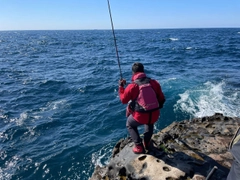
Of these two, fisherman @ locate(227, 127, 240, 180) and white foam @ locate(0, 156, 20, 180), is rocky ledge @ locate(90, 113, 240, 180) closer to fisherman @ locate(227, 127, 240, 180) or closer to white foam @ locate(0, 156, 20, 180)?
fisherman @ locate(227, 127, 240, 180)

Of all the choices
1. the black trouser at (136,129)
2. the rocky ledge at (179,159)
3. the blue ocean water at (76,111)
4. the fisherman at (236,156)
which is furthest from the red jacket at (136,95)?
the blue ocean water at (76,111)

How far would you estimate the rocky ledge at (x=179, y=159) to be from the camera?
4.91 m

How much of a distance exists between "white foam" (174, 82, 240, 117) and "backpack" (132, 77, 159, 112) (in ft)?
28.2

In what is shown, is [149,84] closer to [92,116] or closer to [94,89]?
[92,116]

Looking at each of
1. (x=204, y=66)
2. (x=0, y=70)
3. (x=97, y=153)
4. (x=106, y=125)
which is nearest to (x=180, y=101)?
(x=106, y=125)

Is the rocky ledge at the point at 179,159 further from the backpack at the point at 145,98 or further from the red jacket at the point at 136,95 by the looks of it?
the backpack at the point at 145,98

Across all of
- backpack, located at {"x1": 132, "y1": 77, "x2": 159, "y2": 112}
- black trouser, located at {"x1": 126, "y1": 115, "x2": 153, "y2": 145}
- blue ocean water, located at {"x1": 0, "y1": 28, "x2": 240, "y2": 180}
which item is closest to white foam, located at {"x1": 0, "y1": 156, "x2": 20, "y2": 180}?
blue ocean water, located at {"x1": 0, "y1": 28, "x2": 240, "y2": 180}

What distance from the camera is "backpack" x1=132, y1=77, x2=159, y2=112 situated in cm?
486

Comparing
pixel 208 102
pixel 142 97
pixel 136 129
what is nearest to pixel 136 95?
pixel 142 97

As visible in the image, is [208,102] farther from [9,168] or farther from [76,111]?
[9,168]

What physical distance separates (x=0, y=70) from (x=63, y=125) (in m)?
18.7

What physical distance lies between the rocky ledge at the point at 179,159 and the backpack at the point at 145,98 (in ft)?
4.60

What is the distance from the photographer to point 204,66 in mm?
25094

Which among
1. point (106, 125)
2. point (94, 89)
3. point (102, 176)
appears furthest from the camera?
point (94, 89)
